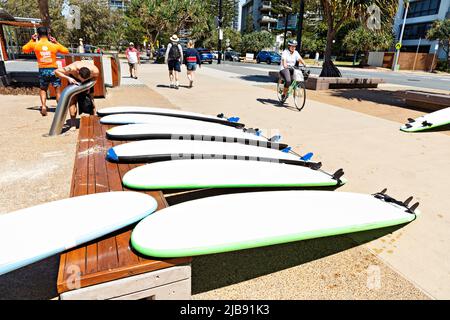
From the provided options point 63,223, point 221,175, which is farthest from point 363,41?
point 63,223

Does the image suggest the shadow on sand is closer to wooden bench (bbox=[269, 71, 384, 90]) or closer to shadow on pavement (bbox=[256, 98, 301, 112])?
shadow on pavement (bbox=[256, 98, 301, 112])

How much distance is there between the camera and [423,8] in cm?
4988

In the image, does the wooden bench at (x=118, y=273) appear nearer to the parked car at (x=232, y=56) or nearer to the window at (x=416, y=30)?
the parked car at (x=232, y=56)

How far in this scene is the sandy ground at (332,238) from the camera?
2.38 metres

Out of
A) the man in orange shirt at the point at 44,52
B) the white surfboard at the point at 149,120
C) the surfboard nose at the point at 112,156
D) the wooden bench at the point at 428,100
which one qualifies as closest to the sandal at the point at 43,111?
the man in orange shirt at the point at 44,52

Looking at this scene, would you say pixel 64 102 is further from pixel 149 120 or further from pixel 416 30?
pixel 416 30

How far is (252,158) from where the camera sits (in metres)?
3.95

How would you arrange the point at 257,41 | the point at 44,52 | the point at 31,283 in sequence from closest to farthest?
the point at 31,283
the point at 44,52
the point at 257,41

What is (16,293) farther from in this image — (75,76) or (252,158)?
(75,76)

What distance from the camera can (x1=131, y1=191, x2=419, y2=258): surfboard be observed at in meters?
2.05

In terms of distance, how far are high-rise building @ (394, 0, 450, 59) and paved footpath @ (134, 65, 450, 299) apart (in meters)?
48.3

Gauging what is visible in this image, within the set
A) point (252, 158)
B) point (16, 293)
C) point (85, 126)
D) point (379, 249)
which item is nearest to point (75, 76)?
point (85, 126)

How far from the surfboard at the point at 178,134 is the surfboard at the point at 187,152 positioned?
27 cm

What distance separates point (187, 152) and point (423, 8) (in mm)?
62369
